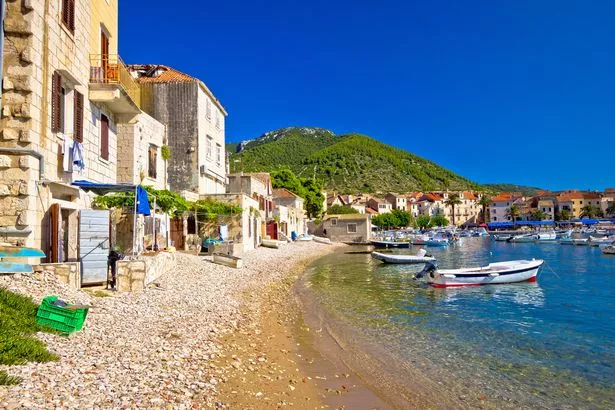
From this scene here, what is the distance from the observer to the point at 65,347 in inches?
294

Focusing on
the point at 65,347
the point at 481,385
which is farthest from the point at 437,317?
the point at 65,347

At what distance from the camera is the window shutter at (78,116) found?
13695mm

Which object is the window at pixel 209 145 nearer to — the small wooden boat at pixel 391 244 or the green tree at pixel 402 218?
the small wooden boat at pixel 391 244

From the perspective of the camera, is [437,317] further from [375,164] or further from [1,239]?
[375,164]

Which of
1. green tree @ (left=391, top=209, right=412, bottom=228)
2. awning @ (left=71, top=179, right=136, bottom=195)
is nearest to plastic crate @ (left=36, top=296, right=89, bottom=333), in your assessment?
awning @ (left=71, top=179, right=136, bottom=195)

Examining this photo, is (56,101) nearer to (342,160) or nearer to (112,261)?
(112,261)

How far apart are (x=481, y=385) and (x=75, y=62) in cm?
1432

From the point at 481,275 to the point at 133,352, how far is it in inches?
809

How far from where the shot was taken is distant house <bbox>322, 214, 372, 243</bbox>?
6994cm

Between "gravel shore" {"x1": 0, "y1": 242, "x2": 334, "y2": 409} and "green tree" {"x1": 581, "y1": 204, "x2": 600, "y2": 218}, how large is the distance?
15069 cm

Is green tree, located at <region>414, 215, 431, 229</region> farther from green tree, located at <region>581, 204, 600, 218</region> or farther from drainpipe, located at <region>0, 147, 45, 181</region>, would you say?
drainpipe, located at <region>0, 147, 45, 181</region>

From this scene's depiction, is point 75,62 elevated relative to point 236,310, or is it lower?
elevated

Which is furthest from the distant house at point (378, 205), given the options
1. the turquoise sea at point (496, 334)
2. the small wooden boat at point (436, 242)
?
the turquoise sea at point (496, 334)

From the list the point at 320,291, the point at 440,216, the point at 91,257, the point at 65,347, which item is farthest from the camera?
the point at 440,216
